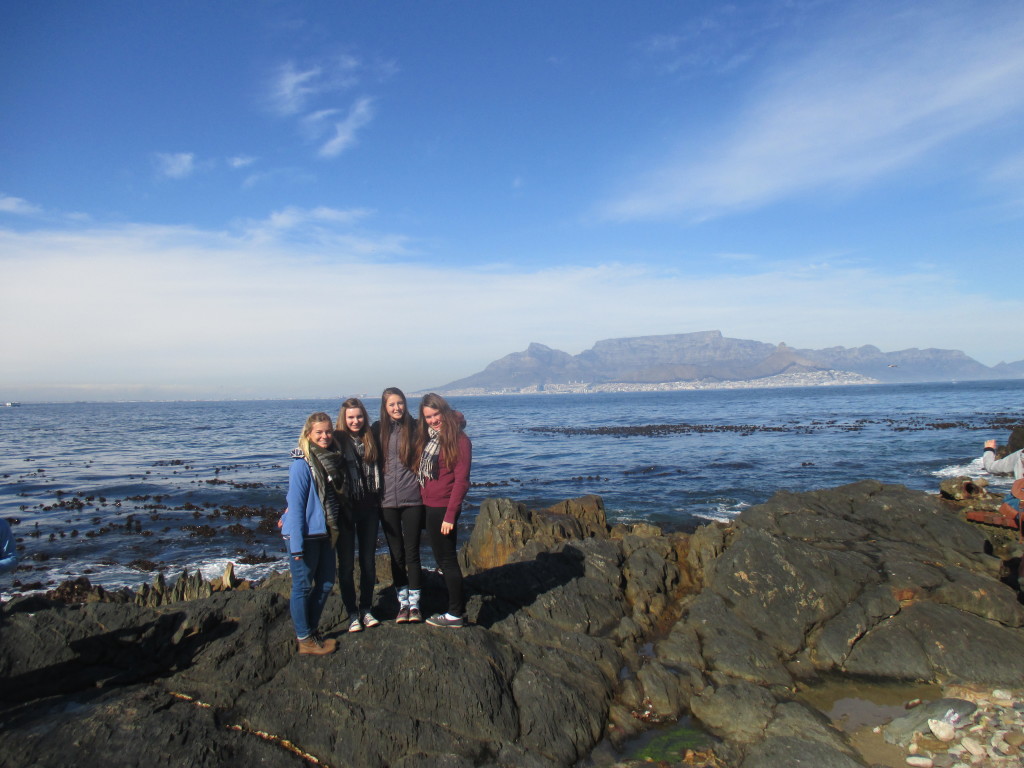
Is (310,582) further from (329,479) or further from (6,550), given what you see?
(6,550)

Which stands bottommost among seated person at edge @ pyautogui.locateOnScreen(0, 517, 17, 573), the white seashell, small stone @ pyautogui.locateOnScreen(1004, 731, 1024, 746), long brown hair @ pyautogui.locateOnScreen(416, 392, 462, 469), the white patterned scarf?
small stone @ pyautogui.locateOnScreen(1004, 731, 1024, 746)

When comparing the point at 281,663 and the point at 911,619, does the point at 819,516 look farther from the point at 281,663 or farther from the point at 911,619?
the point at 281,663

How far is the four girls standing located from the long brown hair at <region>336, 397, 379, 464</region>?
1 centimetres

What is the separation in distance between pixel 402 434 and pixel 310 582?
1.85 metres

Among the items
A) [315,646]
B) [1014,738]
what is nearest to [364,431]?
[315,646]

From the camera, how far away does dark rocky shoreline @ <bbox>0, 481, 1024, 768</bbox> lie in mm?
5129

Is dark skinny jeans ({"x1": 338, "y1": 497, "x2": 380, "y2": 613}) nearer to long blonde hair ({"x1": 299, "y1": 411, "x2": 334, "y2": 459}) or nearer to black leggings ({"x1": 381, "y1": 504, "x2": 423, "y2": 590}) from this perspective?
black leggings ({"x1": 381, "y1": 504, "x2": 423, "y2": 590})

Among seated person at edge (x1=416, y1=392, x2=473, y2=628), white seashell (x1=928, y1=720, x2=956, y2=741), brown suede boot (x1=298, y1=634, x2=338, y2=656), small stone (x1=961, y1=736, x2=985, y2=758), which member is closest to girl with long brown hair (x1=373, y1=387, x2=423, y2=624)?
seated person at edge (x1=416, y1=392, x2=473, y2=628)

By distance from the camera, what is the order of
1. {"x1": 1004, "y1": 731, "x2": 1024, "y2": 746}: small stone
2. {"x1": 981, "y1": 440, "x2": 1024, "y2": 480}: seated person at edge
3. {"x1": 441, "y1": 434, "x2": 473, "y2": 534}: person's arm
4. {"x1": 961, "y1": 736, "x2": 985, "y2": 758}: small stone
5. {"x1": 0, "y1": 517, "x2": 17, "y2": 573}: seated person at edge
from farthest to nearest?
{"x1": 981, "y1": 440, "x2": 1024, "y2": 480}: seated person at edge
{"x1": 441, "y1": 434, "x2": 473, "y2": 534}: person's arm
{"x1": 1004, "y1": 731, "x2": 1024, "y2": 746}: small stone
{"x1": 961, "y1": 736, "x2": 985, "y2": 758}: small stone
{"x1": 0, "y1": 517, "x2": 17, "y2": 573}: seated person at edge

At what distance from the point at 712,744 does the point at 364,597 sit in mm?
4133

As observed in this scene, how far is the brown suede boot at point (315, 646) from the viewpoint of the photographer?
19.6ft

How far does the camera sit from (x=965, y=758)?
18.0 feet

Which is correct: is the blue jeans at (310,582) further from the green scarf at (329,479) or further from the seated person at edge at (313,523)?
the green scarf at (329,479)

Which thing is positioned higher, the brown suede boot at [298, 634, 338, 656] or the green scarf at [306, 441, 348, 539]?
the green scarf at [306, 441, 348, 539]
